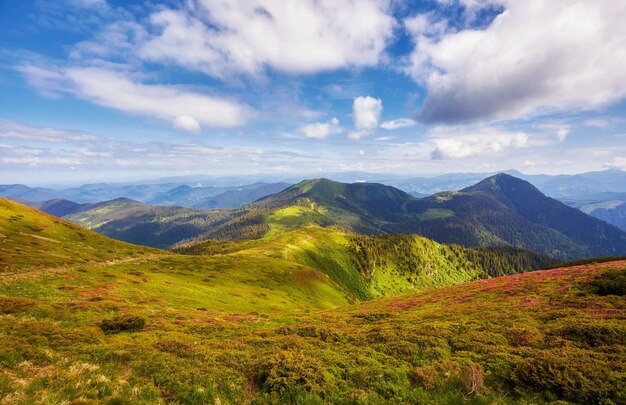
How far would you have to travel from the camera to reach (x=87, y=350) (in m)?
18.4

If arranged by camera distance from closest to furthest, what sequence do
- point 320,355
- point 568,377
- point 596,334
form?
point 568,377, point 320,355, point 596,334

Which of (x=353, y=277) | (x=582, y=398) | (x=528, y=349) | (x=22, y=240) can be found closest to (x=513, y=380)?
(x=582, y=398)

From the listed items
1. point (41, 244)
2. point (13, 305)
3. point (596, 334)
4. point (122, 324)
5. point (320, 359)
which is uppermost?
point (13, 305)

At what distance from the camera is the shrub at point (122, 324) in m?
25.3

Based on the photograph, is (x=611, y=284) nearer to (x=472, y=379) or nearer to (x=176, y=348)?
(x=472, y=379)

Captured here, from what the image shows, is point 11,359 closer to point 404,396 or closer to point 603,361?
point 404,396

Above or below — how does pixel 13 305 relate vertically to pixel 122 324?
above

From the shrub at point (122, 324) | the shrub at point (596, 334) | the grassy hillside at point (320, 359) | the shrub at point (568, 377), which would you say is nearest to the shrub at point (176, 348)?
the grassy hillside at point (320, 359)

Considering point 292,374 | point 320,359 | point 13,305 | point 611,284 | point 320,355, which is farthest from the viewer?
point 611,284

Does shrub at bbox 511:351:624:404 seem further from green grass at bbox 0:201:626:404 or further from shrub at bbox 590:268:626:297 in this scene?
shrub at bbox 590:268:626:297

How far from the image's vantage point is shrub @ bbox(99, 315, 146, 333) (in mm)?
25266

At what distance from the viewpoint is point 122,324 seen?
25.9 m

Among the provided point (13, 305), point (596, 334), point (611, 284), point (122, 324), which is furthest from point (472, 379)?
point (13, 305)

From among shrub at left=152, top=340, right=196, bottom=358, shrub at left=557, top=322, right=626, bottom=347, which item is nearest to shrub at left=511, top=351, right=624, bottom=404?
shrub at left=557, top=322, right=626, bottom=347
